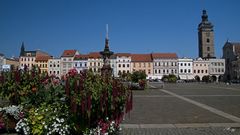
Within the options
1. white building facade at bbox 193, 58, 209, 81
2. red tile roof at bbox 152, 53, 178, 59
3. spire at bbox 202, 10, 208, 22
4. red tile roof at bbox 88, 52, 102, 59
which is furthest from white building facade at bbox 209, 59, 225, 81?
red tile roof at bbox 88, 52, 102, 59

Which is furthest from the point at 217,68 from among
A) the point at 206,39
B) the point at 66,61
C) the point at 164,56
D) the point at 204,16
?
the point at 66,61

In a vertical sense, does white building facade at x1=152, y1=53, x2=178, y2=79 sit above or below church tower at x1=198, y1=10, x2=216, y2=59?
below

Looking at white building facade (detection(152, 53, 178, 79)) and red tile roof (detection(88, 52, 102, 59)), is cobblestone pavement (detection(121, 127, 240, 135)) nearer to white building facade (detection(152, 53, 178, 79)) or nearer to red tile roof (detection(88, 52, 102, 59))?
red tile roof (detection(88, 52, 102, 59))

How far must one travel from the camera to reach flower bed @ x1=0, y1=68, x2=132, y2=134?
699 cm

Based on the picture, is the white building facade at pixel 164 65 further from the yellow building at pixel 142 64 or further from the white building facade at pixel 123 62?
the white building facade at pixel 123 62

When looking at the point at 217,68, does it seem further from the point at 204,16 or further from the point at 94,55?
the point at 94,55

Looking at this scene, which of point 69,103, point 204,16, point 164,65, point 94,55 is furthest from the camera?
point 204,16

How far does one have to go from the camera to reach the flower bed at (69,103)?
6.99 m

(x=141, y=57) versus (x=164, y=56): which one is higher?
(x=164, y=56)

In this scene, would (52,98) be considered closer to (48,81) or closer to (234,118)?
(48,81)

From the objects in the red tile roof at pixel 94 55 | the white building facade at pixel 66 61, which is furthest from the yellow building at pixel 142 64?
the white building facade at pixel 66 61

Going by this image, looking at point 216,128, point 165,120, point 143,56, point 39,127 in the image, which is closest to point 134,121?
point 165,120

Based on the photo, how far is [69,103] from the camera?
752cm

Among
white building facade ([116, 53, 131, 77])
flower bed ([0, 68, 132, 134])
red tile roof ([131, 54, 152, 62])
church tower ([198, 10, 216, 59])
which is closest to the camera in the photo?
flower bed ([0, 68, 132, 134])
